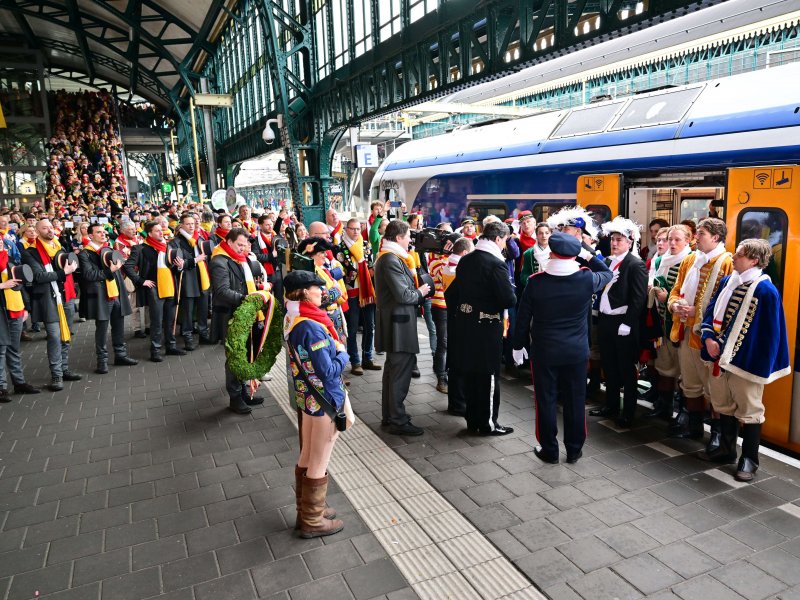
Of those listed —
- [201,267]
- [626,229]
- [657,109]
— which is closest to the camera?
[626,229]

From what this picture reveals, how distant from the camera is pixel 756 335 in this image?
409 cm

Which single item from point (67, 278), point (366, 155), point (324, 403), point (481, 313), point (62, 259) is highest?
point (366, 155)

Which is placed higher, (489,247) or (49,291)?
(489,247)

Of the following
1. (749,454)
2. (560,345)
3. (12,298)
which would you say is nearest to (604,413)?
(749,454)

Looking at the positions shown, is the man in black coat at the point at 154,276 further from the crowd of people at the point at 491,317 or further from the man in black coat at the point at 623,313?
the man in black coat at the point at 623,313

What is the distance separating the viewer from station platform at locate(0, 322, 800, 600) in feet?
10.6

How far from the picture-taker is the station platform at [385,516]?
3.23m

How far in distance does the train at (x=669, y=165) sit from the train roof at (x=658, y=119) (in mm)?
14

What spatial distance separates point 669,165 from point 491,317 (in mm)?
2667

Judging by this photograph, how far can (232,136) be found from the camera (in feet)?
88.8

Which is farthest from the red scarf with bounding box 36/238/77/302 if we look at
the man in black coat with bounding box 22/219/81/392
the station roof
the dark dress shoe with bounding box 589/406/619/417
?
the station roof

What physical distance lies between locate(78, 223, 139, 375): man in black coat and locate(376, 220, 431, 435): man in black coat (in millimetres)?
3963

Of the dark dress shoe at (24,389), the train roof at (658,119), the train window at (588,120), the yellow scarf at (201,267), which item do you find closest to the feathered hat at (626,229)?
the train roof at (658,119)

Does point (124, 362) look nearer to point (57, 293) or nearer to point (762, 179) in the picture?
point (57, 293)
